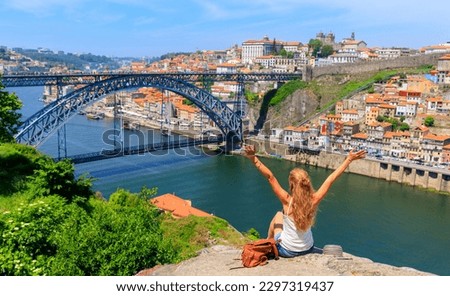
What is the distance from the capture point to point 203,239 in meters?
7.44

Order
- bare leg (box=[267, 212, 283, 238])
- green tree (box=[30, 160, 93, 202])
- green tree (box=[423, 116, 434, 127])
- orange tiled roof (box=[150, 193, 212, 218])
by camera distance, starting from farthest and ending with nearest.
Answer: green tree (box=[423, 116, 434, 127]) → orange tiled roof (box=[150, 193, 212, 218]) → green tree (box=[30, 160, 93, 202]) → bare leg (box=[267, 212, 283, 238])

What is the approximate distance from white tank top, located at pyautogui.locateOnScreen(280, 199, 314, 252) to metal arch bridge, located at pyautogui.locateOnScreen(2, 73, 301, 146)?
15421mm

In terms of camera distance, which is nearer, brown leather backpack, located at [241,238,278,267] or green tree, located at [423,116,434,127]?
brown leather backpack, located at [241,238,278,267]

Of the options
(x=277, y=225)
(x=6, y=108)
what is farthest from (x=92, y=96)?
(x=277, y=225)

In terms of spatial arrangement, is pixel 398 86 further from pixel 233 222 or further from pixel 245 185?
pixel 233 222

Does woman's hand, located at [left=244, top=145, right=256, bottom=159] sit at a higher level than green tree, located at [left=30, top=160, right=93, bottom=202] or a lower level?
higher

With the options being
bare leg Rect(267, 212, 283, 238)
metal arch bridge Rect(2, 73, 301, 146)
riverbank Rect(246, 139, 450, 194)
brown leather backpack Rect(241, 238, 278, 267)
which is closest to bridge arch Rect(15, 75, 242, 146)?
metal arch bridge Rect(2, 73, 301, 146)

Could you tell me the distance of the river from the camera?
1280 centimetres

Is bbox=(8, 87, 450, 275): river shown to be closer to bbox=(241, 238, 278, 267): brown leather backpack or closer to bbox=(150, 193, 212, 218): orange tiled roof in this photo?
bbox=(150, 193, 212, 218): orange tiled roof

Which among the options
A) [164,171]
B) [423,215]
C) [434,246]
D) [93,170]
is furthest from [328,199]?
[93,170]

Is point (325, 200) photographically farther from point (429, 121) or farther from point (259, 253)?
point (259, 253)

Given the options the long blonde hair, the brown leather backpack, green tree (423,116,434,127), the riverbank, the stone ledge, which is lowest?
the riverbank

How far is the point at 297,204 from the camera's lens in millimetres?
2260

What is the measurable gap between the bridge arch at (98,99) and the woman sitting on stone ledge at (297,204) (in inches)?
639
